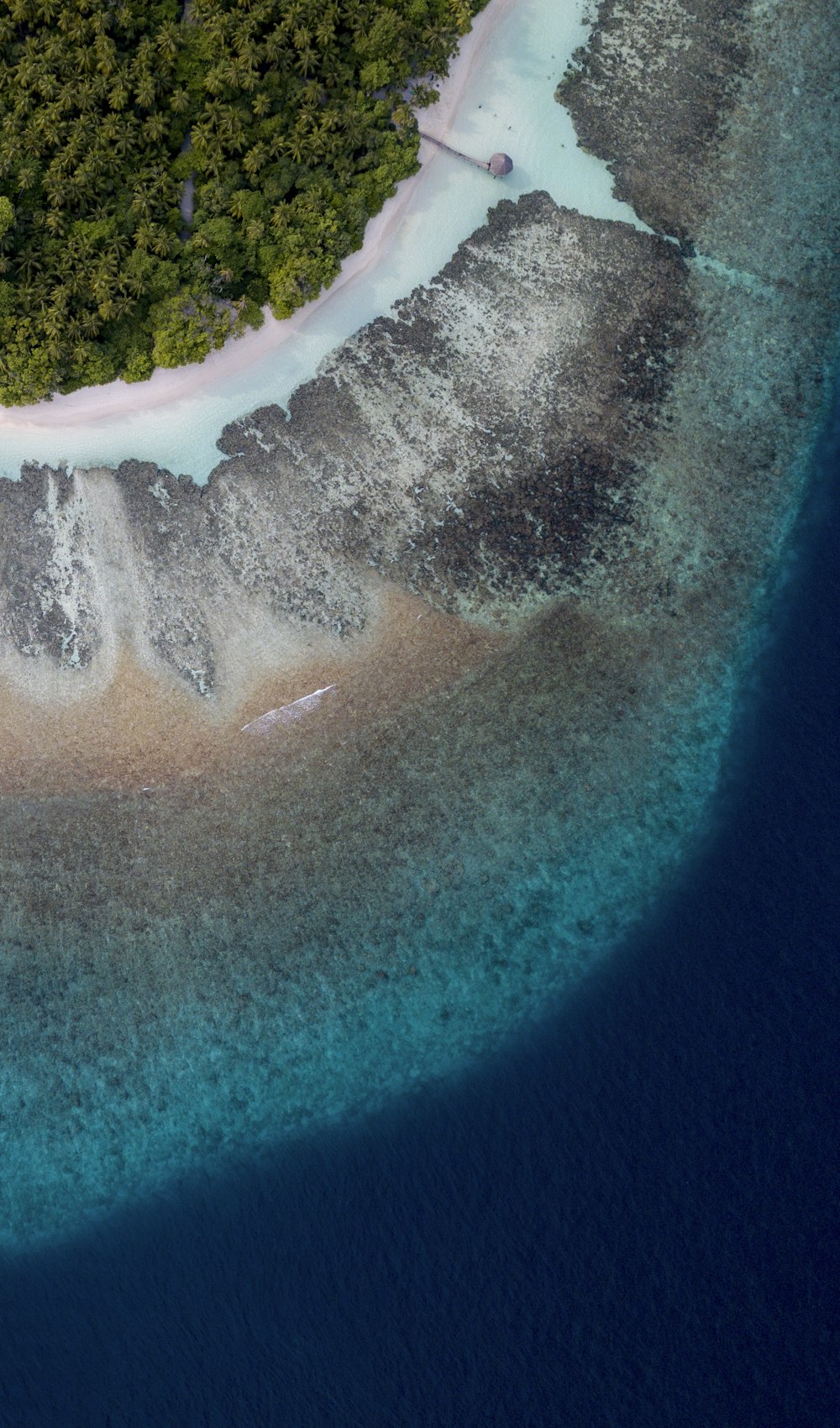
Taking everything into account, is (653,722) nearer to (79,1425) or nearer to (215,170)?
(215,170)

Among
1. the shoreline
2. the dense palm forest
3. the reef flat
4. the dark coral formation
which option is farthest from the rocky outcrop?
the dark coral formation

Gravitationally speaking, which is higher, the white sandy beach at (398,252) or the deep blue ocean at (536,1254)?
the white sandy beach at (398,252)

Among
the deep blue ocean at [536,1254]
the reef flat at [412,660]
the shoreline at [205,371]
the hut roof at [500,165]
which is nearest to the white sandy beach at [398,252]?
the shoreline at [205,371]

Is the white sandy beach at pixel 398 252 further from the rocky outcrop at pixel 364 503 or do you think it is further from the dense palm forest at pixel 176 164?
the dense palm forest at pixel 176 164

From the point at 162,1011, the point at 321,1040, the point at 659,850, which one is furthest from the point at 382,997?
the point at 659,850

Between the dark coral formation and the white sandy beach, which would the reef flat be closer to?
the dark coral formation

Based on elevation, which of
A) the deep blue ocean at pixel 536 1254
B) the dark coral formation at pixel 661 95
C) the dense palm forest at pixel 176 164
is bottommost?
the deep blue ocean at pixel 536 1254
